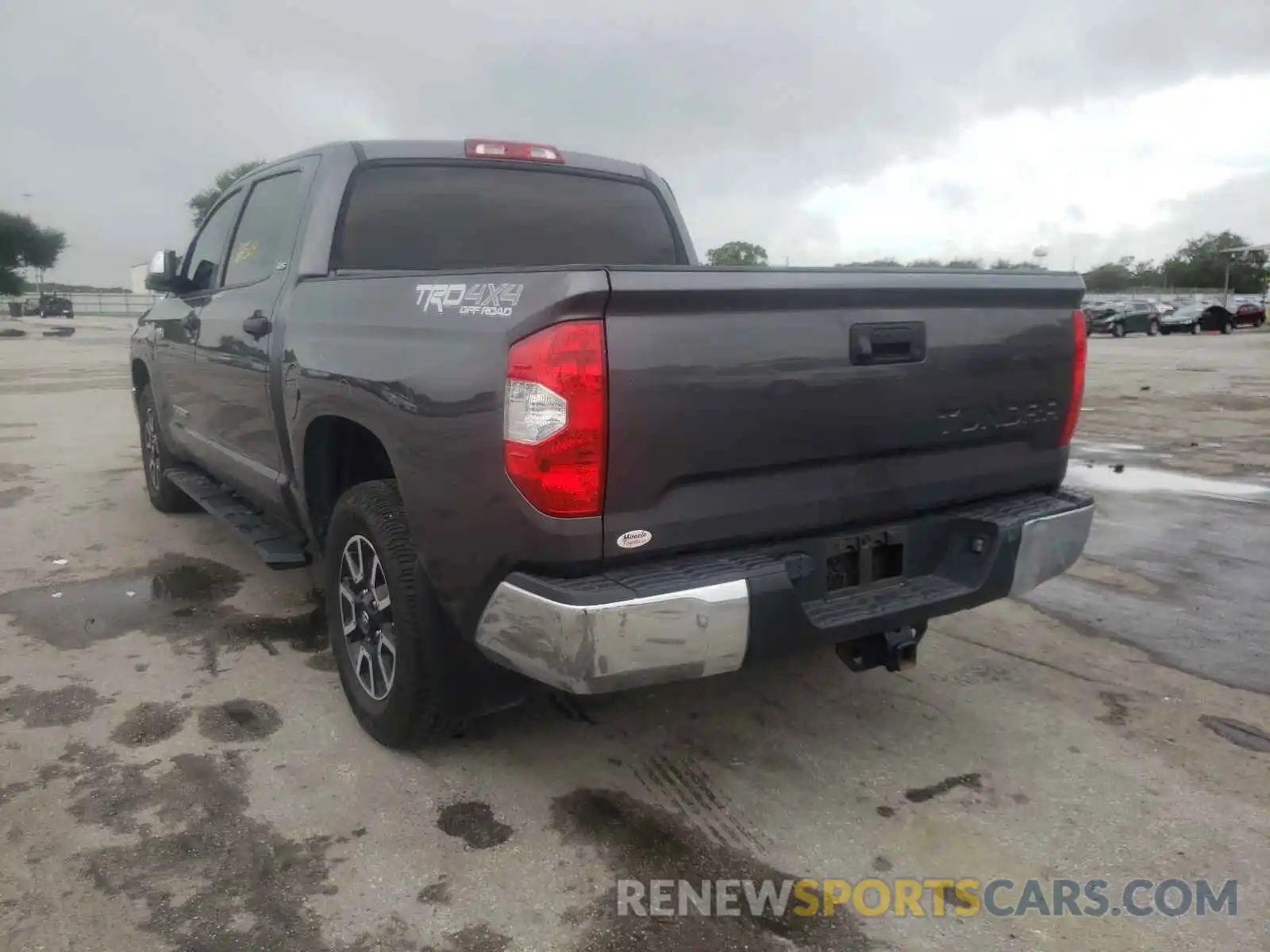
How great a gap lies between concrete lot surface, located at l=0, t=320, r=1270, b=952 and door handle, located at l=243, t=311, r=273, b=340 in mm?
1307

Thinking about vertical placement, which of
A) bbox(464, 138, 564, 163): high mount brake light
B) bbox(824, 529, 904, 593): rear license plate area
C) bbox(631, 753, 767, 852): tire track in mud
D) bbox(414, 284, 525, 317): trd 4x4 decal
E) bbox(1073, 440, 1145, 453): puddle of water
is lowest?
bbox(1073, 440, 1145, 453): puddle of water

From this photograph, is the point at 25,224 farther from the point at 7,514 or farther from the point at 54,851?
the point at 54,851

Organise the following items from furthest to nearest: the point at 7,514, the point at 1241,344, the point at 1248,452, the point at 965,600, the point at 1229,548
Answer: the point at 1241,344
the point at 1248,452
the point at 7,514
the point at 1229,548
the point at 965,600

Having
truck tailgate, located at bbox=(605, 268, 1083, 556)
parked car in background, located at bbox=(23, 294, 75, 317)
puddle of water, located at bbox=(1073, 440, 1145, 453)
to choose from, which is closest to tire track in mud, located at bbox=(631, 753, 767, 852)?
truck tailgate, located at bbox=(605, 268, 1083, 556)

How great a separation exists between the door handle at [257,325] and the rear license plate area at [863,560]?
7.78 feet

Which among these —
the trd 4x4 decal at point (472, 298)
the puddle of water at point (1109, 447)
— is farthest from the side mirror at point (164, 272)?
the puddle of water at point (1109, 447)

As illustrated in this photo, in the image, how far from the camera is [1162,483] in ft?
25.2

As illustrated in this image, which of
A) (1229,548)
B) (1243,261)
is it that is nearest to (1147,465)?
(1229,548)

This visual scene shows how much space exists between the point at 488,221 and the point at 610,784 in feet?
7.58

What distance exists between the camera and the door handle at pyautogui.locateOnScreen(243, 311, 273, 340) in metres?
3.87

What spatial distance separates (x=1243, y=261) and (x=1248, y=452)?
306 feet

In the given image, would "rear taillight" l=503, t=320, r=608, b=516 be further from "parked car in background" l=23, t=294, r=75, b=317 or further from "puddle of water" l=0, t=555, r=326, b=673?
"parked car in background" l=23, t=294, r=75, b=317

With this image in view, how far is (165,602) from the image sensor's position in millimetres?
4715

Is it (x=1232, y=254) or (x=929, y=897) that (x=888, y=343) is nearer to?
(x=929, y=897)
